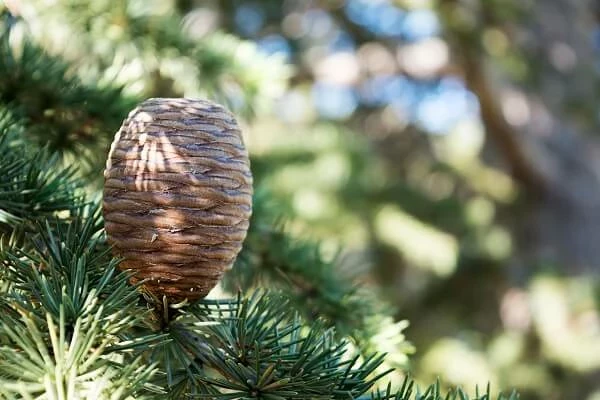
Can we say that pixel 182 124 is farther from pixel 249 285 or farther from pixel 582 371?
pixel 582 371

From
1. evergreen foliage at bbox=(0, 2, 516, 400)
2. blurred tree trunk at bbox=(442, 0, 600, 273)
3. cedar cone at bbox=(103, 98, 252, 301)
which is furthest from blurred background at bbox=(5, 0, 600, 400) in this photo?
cedar cone at bbox=(103, 98, 252, 301)

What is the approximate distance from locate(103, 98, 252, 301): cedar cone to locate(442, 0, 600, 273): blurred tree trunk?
1.59 m

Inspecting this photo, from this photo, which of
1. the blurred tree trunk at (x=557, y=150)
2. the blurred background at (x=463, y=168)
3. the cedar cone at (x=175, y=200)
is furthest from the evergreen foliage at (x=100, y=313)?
the blurred tree trunk at (x=557, y=150)

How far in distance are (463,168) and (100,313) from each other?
194 centimetres

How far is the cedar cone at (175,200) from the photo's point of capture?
31 cm

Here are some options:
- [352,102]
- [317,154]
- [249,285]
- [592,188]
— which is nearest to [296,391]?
[249,285]

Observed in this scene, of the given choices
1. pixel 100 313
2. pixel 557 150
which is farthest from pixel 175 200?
pixel 557 150

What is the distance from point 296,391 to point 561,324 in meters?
1.50

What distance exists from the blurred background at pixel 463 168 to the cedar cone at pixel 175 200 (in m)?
0.64

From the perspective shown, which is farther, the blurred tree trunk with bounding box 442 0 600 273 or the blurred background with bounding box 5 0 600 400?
the blurred tree trunk with bounding box 442 0 600 273

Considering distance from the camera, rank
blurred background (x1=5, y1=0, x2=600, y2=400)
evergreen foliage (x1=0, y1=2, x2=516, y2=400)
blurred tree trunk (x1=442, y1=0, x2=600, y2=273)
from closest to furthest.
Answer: evergreen foliage (x1=0, y1=2, x2=516, y2=400) → blurred background (x1=5, y1=0, x2=600, y2=400) → blurred tree trunk (x1=442, y1=0, x2=600, y2=273)

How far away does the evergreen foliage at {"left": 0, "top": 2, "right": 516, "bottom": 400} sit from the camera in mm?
244

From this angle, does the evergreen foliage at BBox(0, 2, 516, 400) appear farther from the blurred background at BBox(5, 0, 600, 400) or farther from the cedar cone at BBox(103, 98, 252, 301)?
the blurred background at BBox(5, 0, 600, 400)

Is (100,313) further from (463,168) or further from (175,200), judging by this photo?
(463,168)
